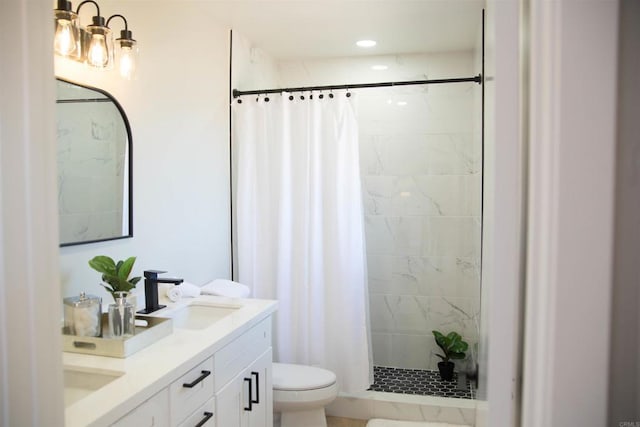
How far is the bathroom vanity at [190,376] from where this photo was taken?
53.2 inches

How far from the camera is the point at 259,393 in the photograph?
230cm

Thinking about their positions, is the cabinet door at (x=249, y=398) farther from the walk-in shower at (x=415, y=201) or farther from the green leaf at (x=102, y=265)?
the walk-in shower at (x=415, y=201)

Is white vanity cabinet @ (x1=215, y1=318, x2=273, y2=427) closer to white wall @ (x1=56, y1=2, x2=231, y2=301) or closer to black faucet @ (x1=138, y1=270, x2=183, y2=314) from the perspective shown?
black faucet @ (x1=138, y1=270, x2=183, y2=314)

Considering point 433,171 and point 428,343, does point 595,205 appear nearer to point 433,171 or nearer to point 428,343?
point 433,171

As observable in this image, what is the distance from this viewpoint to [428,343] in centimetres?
380

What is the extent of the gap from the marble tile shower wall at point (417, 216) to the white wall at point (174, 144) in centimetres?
125

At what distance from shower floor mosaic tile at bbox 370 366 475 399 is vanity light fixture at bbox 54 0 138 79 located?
2.60 meters

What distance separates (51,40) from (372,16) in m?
2.44

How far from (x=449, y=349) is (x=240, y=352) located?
198cm

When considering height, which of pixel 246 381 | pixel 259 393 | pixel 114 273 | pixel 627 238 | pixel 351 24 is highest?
pixel 351 24

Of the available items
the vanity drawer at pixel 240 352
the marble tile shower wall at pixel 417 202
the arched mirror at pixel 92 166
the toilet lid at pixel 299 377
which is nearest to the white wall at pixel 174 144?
the arched mirror at pixel 92 166

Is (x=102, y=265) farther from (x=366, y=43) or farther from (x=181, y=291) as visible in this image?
(x=366, y=43)

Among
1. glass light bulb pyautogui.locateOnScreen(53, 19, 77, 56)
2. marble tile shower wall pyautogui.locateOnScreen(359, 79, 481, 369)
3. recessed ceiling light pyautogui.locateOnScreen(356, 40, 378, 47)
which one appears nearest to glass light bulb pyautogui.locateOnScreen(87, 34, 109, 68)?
glass light bulb pyautogui.locateOnScreen(53, 19, 77, 56)

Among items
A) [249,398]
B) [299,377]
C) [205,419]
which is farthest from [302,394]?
[205,419]
